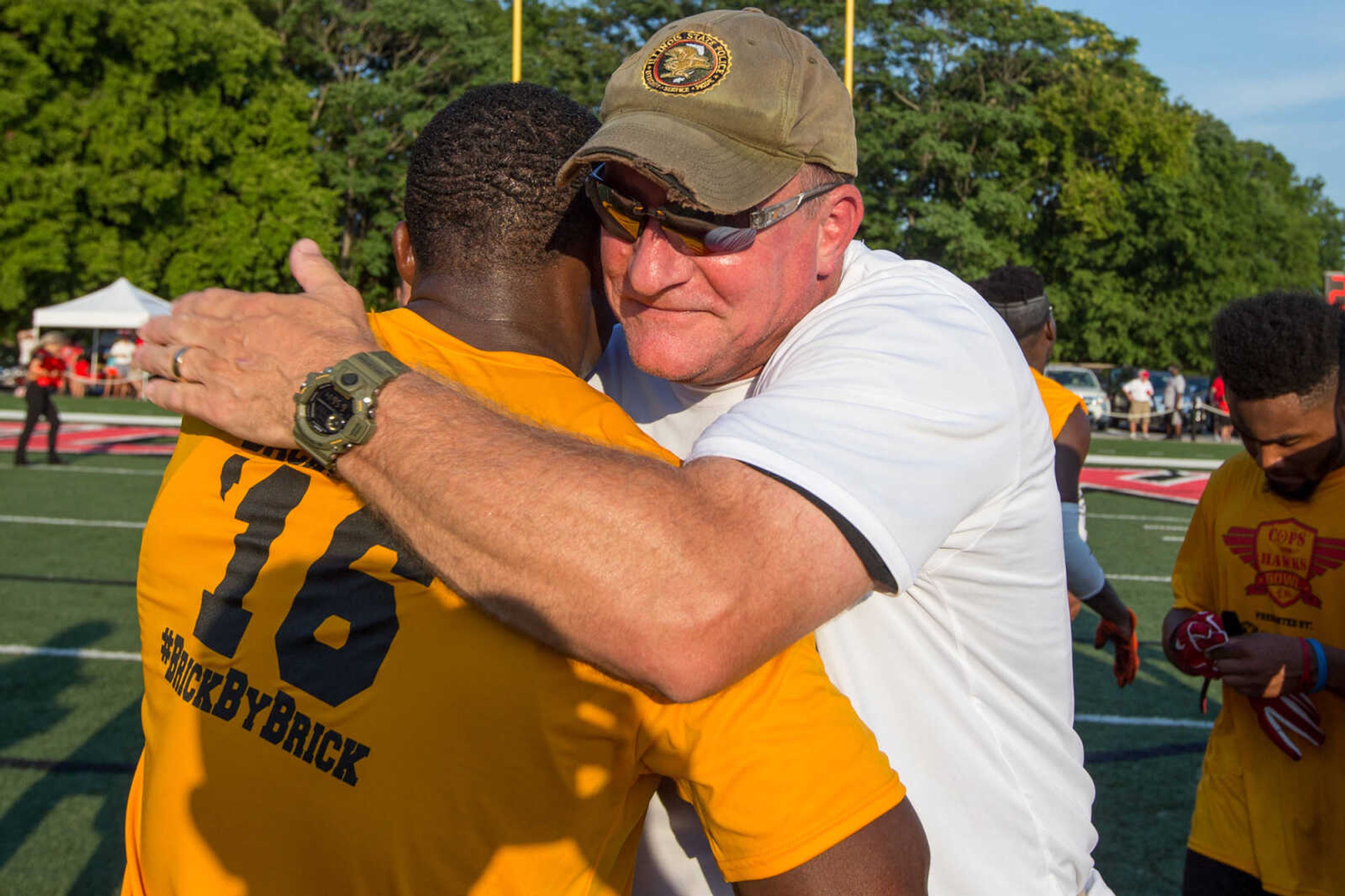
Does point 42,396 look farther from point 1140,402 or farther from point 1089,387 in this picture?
point 1140,402

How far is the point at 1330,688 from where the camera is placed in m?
3.29

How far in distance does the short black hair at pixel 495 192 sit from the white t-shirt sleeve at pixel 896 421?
1.69 feet

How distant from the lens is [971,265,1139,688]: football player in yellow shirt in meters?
4.64

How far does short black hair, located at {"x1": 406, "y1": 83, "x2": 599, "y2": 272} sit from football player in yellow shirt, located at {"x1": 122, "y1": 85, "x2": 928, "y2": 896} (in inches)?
9.9

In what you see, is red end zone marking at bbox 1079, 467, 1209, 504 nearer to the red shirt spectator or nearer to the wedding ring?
the red shirt spectator

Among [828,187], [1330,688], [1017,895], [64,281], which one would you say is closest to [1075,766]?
[1017,895]

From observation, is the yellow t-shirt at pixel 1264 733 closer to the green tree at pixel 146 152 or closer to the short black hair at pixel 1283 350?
the short black hair at pixel 1283 350

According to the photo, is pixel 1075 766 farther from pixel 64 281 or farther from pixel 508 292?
pixel 64 281

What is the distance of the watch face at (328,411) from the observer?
149 cm

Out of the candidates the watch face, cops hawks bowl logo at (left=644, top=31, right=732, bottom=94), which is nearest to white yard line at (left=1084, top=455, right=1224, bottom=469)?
cops hawks bowl logo at (left=644, top=31, right=732, bottom=94)

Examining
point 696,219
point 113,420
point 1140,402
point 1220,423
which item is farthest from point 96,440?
point 1220,423

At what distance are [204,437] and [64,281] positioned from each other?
3711 cm

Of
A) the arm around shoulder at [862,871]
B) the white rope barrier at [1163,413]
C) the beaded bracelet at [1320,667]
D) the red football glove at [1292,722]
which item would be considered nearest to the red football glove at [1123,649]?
the red football glove at [1292,722]

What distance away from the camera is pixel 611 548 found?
1.33 meters
